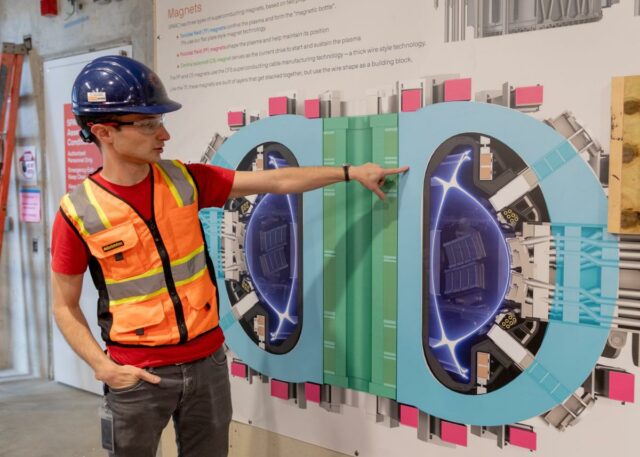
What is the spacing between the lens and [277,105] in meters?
1.97

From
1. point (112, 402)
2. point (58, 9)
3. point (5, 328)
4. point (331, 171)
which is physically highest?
point (58, 9)

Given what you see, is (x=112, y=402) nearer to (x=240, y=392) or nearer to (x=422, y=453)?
(x=240, y=392)

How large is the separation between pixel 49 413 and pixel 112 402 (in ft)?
6.70

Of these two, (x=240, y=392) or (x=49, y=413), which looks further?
(x=49, y=413)

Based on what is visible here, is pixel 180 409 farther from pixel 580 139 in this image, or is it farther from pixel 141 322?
pixel 580 139

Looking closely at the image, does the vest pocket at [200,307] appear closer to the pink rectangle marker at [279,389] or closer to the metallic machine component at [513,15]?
the pink rectangle marker at [279,389]

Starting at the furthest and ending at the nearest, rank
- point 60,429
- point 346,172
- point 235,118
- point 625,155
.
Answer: point 60,429 → point 235,118 → point 346,172 → point 625,155

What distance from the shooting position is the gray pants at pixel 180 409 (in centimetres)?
155

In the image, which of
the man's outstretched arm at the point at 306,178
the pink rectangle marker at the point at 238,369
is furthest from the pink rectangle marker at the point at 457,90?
the pink rectangle marker at the point at 238,369

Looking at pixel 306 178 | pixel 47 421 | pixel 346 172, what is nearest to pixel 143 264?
pixel 306 178

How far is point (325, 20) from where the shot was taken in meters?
1.84

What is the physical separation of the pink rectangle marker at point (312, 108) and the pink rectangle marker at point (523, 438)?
3.43 feet

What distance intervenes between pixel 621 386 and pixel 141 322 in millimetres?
1171

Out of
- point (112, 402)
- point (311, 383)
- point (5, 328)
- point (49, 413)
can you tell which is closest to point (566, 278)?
point (311, 383)
